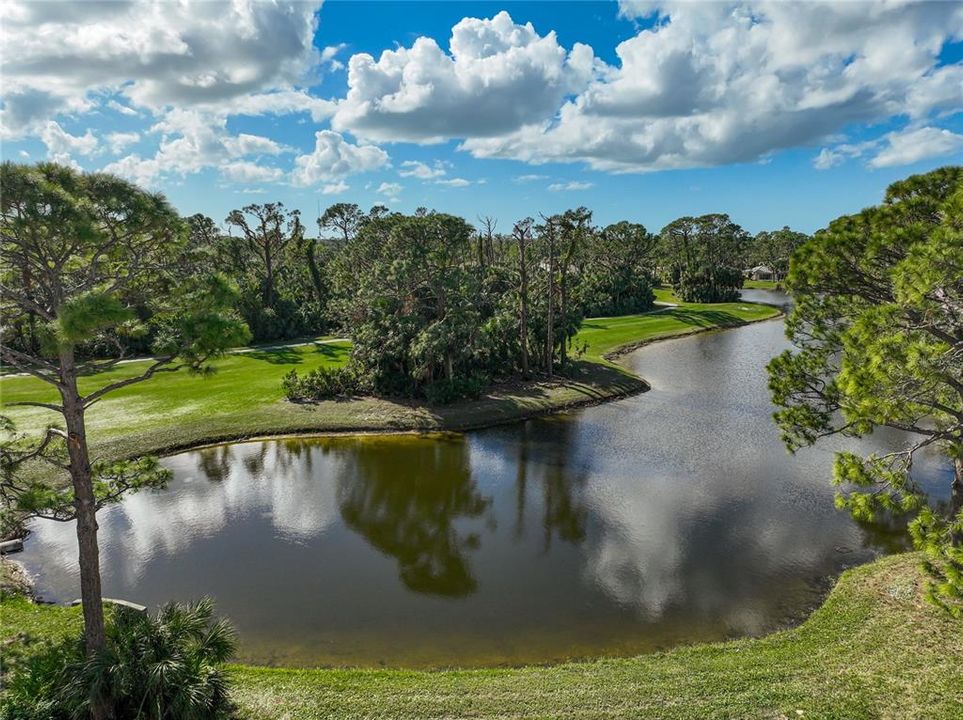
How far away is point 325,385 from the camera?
31.8m

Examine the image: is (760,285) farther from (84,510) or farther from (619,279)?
(84,510)

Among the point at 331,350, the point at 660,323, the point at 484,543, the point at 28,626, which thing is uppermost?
the point at 660,323

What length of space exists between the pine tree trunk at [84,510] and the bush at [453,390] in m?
21.0

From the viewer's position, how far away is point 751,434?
26562 millimetres

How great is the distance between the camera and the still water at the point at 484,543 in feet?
45.1

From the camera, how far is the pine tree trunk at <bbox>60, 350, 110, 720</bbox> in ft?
32.2

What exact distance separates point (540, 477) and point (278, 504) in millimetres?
10076

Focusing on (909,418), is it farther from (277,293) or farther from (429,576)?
(277,293)

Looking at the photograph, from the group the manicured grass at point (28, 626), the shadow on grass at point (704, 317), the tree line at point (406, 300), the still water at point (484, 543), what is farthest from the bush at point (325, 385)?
the shadow on grass at point (704, 317)

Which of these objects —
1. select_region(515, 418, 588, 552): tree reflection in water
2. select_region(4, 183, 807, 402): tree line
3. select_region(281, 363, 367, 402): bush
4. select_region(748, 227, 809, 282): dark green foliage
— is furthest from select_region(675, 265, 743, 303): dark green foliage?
select_region(281, 363, 367, 402): bush

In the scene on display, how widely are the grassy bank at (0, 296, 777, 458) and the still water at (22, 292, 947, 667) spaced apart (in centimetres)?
164

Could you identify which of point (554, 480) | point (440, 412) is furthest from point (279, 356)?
point (554, 480)

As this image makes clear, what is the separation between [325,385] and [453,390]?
24.0ft

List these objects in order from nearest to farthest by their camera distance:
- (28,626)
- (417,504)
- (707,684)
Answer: (707,684)
(28,626)
(417,504)
